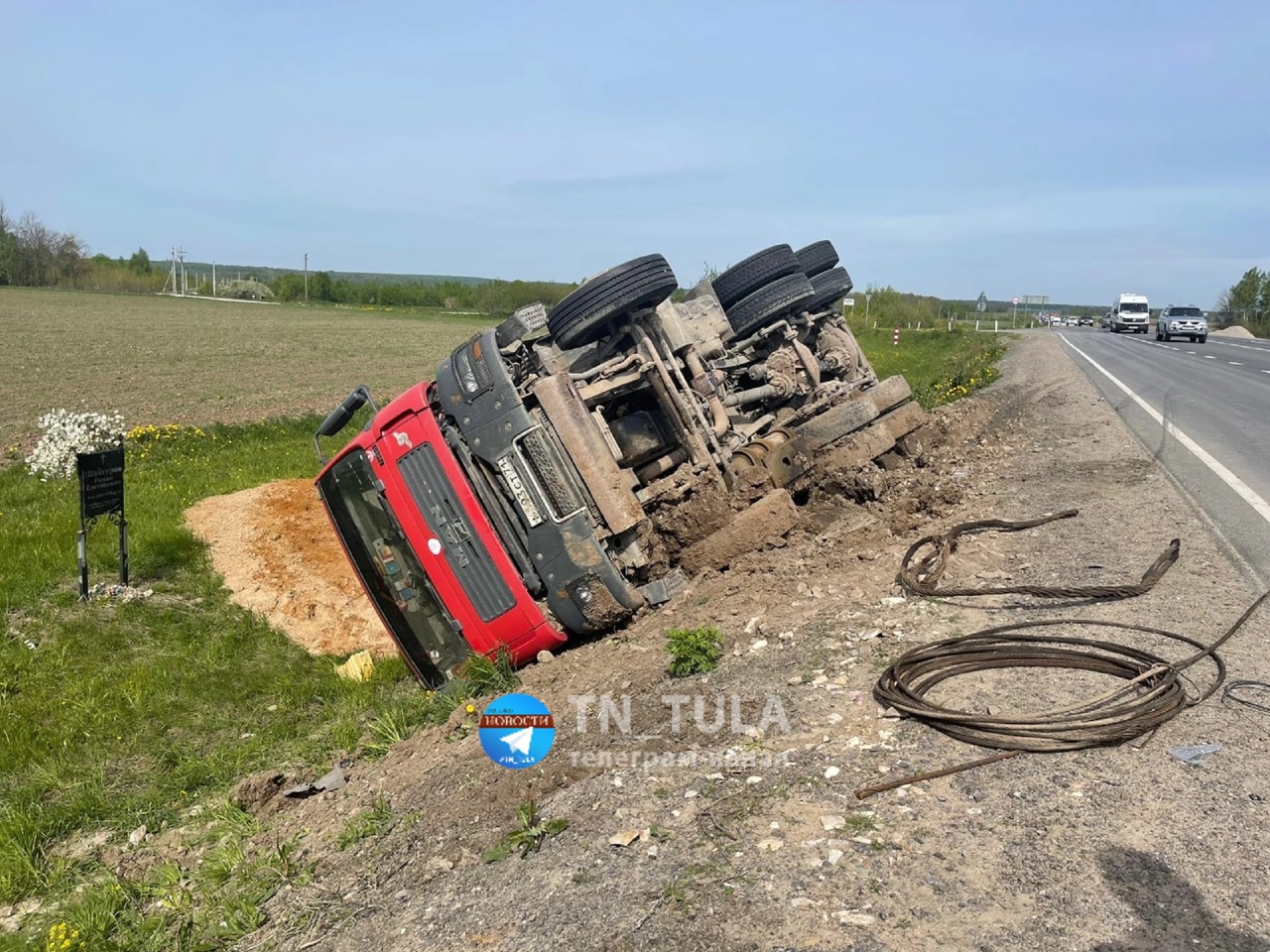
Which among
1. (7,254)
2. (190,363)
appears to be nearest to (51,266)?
(7,254)

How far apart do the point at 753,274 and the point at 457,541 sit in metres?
4.01

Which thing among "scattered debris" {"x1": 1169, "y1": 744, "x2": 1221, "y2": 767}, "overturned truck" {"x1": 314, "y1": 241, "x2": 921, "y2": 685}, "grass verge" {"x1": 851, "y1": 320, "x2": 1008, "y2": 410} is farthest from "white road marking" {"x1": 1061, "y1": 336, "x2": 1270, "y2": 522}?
"scattered debris" {"x1": 1169, "y1": 744, "x2": 1221, "y2": 767}

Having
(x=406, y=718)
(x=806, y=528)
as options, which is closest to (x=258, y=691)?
(x=406, y=718)

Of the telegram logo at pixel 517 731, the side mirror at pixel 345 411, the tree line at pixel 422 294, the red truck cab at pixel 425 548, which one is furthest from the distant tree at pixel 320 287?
the telegram logo at pixel 517 731

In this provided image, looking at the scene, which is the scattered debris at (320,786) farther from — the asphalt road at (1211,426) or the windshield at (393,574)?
the asphalt road at (1211,426)

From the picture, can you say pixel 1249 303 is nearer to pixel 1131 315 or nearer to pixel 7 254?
pixel 1131 315

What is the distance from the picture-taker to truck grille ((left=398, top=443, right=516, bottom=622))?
5820 millimetres

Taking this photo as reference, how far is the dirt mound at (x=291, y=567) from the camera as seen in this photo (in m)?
8.39

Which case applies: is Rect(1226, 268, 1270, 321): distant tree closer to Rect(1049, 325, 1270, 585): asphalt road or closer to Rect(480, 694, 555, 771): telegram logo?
Rect(1049, 325, 1270, 585): asphalt road

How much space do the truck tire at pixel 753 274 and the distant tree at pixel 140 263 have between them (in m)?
121

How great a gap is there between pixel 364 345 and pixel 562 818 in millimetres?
39225

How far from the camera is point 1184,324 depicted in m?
35.2

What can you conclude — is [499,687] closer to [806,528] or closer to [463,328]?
[806,528]

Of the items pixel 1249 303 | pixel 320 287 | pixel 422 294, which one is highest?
pixel 320 287
